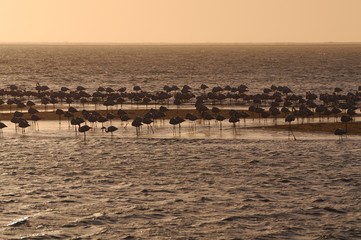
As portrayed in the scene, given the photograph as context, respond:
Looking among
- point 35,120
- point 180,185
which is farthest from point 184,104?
point 180,185

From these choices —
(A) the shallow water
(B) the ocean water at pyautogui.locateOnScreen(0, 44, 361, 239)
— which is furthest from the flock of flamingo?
(A) the shallow water

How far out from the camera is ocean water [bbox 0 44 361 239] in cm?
3266

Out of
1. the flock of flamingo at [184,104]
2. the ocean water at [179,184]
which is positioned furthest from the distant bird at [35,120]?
the ocean water at [179,184]

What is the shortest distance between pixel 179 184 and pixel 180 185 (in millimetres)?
257

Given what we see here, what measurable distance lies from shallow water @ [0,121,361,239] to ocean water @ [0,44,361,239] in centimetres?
5

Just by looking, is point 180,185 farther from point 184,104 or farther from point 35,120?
point 184,104

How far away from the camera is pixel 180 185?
40.3 metres

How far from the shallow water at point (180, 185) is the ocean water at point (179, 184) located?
50 mm

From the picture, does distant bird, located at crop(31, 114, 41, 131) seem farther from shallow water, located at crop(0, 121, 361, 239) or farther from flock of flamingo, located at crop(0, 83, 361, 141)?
shallow water, located at crop(0, 121, 361, 239)

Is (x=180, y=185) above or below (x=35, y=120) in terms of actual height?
below

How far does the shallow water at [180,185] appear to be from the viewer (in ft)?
107

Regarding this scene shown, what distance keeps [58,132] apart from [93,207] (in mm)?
23147

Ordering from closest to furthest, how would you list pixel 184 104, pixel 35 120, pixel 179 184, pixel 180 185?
pixel 180 185 < pixel 179 184 < pixel 35 120 < pixel 184 104

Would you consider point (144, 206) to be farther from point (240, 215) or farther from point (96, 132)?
point (96, 132)
